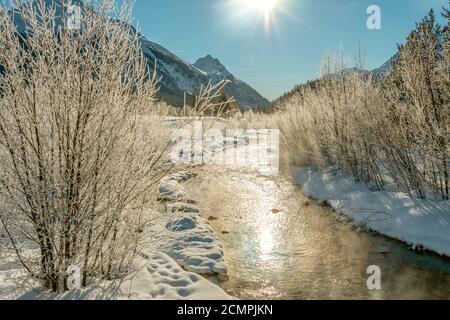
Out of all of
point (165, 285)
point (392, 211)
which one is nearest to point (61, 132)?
point (165, 285)

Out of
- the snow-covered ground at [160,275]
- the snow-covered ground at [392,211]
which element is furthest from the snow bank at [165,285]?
the snow-covered ground at [392,211]

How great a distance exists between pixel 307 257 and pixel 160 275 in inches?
89.5

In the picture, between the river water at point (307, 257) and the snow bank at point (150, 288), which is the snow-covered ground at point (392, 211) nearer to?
the river water at point (307, 257)

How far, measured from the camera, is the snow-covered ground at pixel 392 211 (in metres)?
5.43

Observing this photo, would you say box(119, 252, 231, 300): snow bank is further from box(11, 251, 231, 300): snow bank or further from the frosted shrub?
the frosted shrub

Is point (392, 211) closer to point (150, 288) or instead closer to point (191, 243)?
point (191, 243)

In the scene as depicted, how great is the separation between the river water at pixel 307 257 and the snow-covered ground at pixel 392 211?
231mm

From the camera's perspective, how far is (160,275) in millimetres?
4211

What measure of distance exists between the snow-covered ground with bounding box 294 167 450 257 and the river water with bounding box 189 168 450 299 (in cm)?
23

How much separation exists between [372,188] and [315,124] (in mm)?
3297

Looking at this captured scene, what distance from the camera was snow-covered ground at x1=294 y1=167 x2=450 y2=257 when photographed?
5426 millimetres

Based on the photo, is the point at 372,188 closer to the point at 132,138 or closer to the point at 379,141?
the point at 379,141

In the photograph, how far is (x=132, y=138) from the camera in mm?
3652

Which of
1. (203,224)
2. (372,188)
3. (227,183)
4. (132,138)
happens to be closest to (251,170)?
(227,183)
